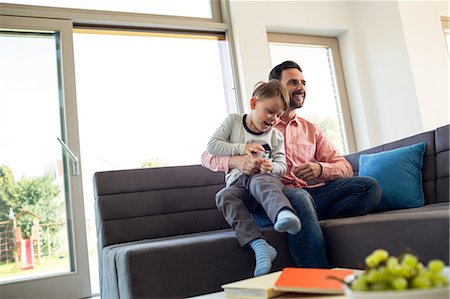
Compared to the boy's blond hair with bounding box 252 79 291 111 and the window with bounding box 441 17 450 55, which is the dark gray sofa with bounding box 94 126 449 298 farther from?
the window with bounding box 441 17 450 55

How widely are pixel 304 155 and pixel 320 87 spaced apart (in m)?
2.01

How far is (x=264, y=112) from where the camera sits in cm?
185

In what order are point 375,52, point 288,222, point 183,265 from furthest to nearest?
point 375,52 → point 183,265 → point 288,222

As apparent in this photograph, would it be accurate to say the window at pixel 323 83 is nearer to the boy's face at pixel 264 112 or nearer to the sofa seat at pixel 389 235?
the boy's face at pixel 264 112

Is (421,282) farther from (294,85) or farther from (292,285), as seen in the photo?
(294,85)

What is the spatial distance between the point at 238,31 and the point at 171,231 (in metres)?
1.90

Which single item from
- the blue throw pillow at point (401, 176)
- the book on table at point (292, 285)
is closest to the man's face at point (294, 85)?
the blue throw pillow at point (401, 176)

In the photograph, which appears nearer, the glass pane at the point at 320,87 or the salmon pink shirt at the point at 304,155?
the salmon pink shirt at the point at 304,155

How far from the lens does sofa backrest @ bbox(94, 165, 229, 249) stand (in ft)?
6.69

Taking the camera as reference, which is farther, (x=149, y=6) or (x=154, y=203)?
(x=149, y=6)

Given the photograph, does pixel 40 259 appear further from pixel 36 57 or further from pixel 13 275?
pixel 36 57

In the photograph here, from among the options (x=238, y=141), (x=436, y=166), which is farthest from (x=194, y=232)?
(x=436, y=166)

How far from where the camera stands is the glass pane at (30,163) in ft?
8.48

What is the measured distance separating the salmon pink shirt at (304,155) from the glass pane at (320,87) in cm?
164
